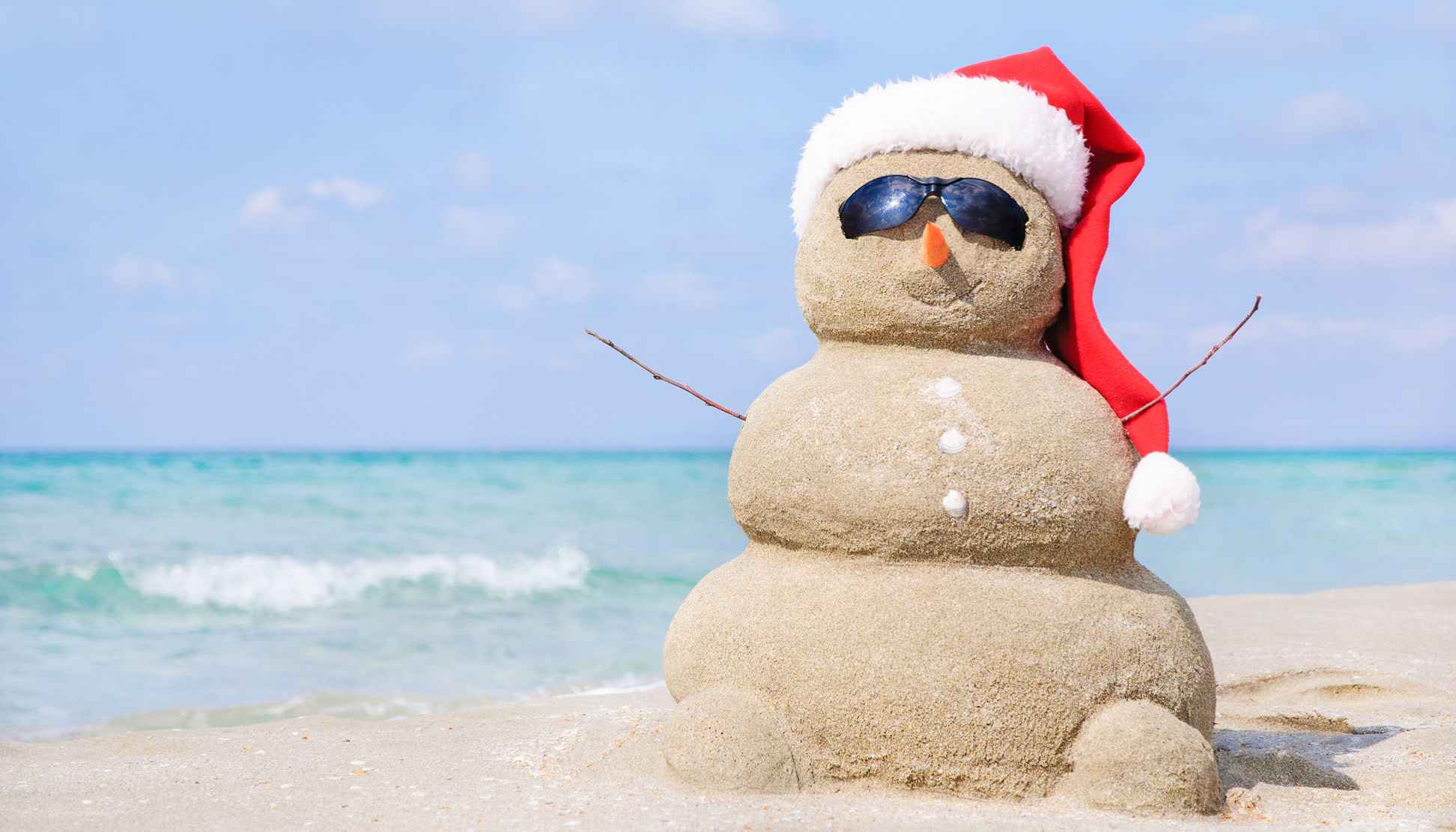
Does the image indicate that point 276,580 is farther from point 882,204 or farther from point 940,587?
point 940,587

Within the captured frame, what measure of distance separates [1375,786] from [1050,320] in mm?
2190

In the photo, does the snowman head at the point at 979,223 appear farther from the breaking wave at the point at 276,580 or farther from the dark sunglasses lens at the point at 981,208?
the breaking wave at the point at 276,580

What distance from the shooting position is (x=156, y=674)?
971cm

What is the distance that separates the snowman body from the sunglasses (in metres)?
0.06

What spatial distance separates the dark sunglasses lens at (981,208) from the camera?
4.44m

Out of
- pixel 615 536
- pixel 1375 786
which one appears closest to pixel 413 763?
pixel 1375 786

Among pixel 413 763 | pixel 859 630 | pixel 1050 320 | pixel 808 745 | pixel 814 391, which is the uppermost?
pixel 1050 320

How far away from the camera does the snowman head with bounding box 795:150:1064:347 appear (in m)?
4.45

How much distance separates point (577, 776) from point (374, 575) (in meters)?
11.2

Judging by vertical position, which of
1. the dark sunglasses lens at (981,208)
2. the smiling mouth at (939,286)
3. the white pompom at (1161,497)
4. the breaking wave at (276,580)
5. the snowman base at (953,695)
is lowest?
the breaking wave at (276,580)

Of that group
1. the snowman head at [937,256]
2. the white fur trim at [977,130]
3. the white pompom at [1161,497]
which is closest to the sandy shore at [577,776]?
the white pompom at [1161,497]

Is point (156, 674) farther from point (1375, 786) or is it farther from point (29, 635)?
point (1375, 786)

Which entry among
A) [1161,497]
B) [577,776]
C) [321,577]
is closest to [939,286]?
[1161,497]

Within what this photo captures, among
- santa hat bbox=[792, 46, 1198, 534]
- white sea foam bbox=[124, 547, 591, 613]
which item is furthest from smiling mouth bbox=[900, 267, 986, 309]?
white sea foam bbox=[124, 547, 591, 613]
